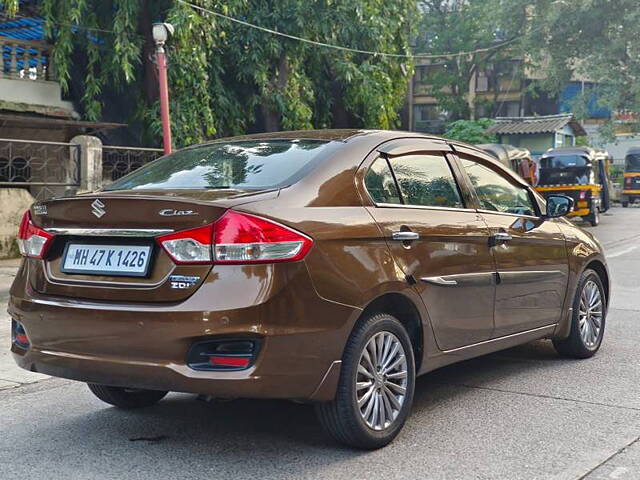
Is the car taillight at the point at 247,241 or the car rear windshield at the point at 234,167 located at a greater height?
the car rear windshield at the point at 234,167

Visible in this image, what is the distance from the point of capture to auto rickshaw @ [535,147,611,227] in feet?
84.6

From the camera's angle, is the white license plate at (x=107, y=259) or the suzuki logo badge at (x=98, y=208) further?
the suzuki logo badge at (x=98, y=208)

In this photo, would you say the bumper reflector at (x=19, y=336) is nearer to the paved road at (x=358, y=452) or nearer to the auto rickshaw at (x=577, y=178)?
the paved road at (x=358, y=452)

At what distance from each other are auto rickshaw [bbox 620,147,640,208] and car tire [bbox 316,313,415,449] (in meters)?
37.7

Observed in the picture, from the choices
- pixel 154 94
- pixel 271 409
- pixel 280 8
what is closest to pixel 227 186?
pixel 271 409

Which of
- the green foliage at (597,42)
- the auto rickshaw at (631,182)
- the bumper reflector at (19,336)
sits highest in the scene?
the green foliage at (597,42)

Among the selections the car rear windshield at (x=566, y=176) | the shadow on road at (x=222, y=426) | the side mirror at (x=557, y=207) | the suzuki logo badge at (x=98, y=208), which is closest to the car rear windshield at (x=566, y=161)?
the car rear windshield at (x=566, y=176)

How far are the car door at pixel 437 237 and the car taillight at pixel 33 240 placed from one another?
1595 mm

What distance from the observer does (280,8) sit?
1850 cm

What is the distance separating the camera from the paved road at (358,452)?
3734 millimetres

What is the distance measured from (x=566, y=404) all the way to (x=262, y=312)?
88.6 inches

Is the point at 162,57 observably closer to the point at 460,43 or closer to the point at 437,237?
the point at 437,237

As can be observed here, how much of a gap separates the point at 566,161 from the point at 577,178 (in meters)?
0.84

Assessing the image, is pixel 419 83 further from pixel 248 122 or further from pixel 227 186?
pixel 227 186
